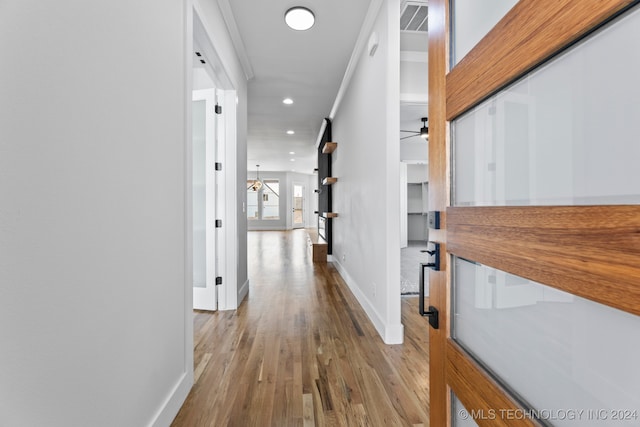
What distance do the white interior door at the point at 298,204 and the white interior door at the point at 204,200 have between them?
10548 millimetres

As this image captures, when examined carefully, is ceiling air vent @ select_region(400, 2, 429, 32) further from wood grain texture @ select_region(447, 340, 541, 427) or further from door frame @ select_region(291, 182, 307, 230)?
door frame @ select_region(291, 182, 307, 230)

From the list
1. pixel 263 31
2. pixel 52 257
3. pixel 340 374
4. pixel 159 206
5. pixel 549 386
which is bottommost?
pixel 340 374

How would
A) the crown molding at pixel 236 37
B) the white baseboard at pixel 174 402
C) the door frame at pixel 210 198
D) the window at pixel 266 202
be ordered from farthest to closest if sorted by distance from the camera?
the window at pixel 266 202
the door frame at pixel 210 198
the crown molding at pixel 236 37
the white baseboard at pixel 174 402

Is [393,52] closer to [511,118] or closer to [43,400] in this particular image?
[511,118]

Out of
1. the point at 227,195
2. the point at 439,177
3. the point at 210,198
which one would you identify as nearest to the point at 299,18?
the point at 227,195

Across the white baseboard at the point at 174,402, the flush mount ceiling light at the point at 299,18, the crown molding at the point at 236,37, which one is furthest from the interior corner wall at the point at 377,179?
the white baseboard at the point at 174,402

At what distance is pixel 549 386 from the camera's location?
1.88 feet

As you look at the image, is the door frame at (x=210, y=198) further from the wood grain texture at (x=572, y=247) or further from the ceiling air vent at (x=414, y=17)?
the wood grain texture at (x=572, y=247)

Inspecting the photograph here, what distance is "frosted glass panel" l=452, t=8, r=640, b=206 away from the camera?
426 mm

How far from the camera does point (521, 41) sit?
0.58 metres

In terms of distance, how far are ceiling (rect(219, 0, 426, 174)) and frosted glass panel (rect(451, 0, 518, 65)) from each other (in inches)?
79.6

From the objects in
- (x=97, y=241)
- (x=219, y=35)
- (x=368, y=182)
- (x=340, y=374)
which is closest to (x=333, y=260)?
(x=368, y=182)

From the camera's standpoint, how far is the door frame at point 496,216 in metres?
0.42

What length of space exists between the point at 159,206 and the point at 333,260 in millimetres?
4401
